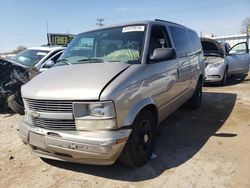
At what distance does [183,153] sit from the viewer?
14.2 feet

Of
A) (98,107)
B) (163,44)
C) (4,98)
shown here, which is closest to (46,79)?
(98,107)

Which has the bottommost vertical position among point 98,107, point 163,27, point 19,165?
point 19,165

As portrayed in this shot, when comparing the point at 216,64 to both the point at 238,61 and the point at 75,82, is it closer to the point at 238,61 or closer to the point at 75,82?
the point at 238,61

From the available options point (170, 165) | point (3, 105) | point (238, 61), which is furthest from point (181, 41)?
point (238, 61)

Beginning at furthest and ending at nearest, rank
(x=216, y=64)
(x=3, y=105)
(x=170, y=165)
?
(x=216, y=64), (x=3, y=105), (x=170, y=165)

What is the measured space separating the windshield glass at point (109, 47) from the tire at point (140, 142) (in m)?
0.84

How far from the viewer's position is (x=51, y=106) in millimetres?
3381

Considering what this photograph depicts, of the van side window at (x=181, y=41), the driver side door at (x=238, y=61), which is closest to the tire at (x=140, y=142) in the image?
the van side window at (x=181, y=41)

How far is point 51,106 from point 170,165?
1834 millimetres

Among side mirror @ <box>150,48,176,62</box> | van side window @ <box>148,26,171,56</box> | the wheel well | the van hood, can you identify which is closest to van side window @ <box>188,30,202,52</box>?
van side window @ <box>148,26,171,56</box>

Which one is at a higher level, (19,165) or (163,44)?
(163,44)

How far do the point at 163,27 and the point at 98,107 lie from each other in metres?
2.37

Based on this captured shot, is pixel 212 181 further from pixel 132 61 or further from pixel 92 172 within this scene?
pixel 132 61

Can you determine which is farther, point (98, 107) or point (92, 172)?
point (92, 172)
